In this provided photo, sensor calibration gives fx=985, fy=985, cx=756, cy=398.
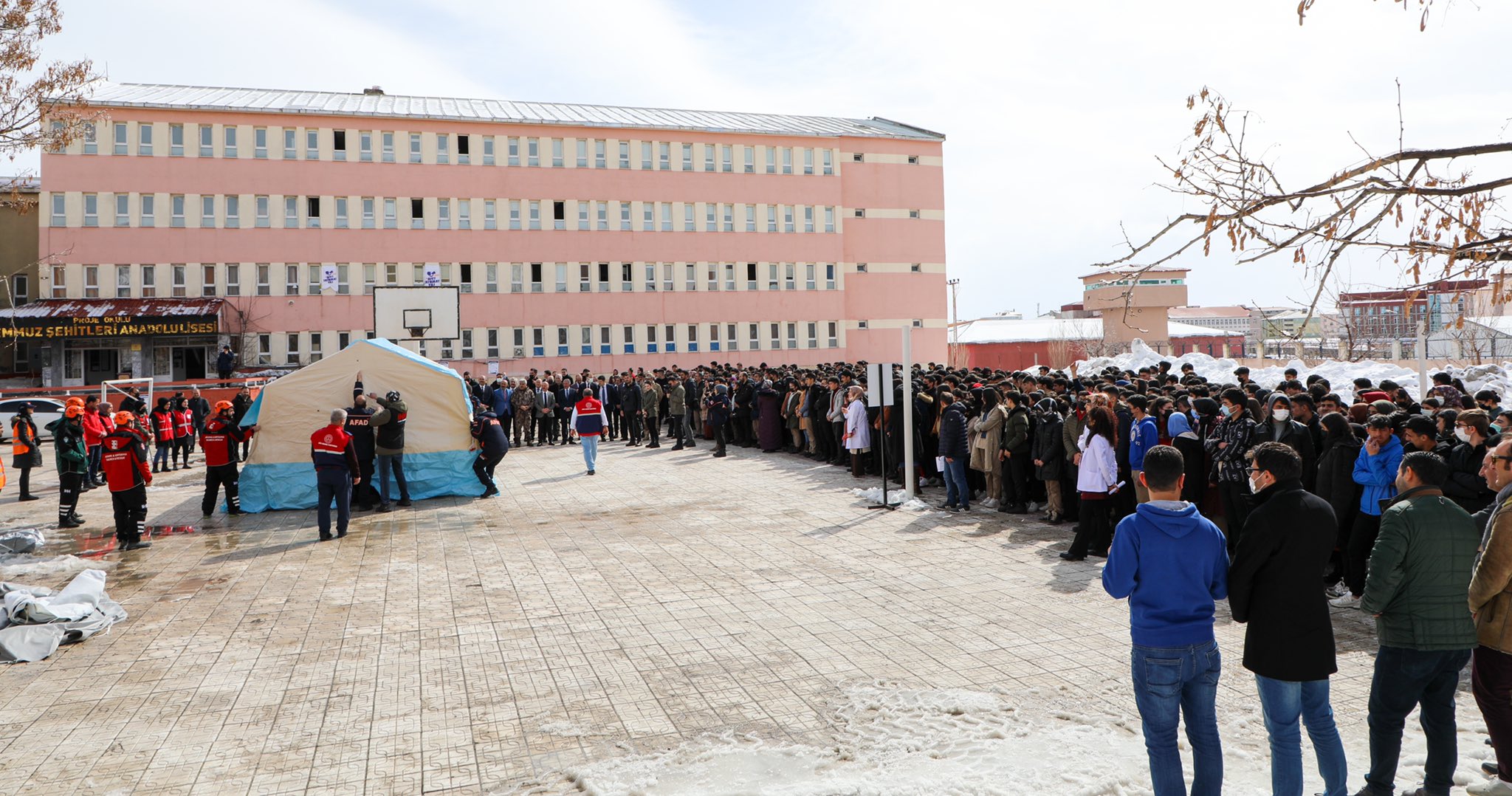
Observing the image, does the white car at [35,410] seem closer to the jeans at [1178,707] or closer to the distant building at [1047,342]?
the jeans at [1178,707]

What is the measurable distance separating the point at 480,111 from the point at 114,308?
18970 mm

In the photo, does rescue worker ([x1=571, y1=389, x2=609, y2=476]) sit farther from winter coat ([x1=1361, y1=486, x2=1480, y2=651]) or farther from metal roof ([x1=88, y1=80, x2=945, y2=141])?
metal roof ([x1=88, y1=80, x2=945, y2=141])

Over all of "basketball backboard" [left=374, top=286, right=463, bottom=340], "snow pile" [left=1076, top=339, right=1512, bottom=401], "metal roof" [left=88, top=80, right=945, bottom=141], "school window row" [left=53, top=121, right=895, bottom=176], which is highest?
"metal roof" [left=88, top=80, right=945, bottom=141]

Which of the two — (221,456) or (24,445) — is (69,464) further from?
(24,445)

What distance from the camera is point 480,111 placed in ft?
164

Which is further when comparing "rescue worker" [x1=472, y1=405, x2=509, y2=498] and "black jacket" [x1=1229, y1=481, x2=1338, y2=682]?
"rescue worker" [x1=472, y1=405, x2=509, y2=498]

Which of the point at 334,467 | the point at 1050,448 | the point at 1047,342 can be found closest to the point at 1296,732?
the point at 1050,448

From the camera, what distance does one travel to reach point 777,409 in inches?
891

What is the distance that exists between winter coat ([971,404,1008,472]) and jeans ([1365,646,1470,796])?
849cm

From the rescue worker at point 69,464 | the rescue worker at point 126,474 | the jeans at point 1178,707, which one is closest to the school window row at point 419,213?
the rescue worker at point 69,464

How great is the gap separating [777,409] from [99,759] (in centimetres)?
1768

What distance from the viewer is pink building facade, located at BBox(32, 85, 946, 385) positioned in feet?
143

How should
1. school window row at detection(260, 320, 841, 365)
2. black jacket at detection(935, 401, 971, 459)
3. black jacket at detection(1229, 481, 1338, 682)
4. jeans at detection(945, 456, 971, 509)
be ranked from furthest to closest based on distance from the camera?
school window row at detection(260, 320, 841, 365), jeans at detection(945, 456, 971, 509), black jacket at detection(935, 401, 971, 459), black jacket at detection(1229, 481, 1338, 682)

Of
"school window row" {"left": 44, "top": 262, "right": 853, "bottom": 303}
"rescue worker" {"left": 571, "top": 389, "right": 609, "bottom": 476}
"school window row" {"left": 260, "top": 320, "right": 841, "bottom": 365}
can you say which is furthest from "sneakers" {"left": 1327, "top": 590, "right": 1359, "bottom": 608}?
"school window row" {"left": 260, "top": 320, "right": 841, "bottom": 365}
